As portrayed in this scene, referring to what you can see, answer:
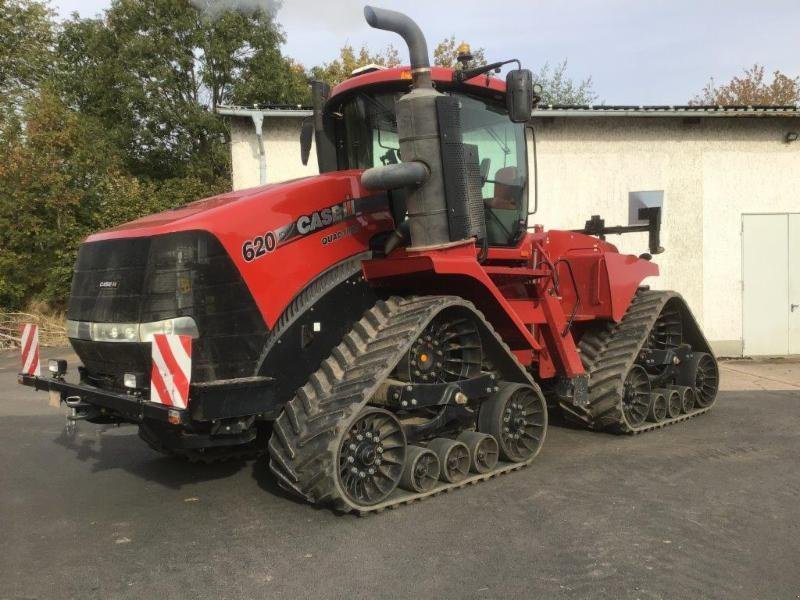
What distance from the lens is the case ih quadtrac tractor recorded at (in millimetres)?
4148

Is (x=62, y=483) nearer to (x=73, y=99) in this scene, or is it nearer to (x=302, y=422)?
(x=302, y=422)

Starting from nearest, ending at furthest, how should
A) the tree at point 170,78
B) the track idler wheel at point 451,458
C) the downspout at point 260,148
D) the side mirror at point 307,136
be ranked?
the track idler wheel at point 451,458 → the side mirror at point 307,136 → the downspout at point 260,148 → the tree at point 170,78

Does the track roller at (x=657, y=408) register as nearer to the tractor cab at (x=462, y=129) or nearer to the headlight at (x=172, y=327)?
the tractor cab at (x=462, y=129)

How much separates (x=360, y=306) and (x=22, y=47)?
2634 cm

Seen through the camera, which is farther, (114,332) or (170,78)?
(170,78)

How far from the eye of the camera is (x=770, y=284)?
1243cm

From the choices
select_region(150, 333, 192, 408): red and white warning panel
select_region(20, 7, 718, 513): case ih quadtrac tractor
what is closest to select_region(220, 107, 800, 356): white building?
select_region(20, 7, 718, 513): case ih quadtrac tractor

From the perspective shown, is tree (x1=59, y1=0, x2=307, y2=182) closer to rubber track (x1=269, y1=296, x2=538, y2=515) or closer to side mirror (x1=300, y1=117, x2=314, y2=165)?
side mirror (x1=300, y1=117, x2=314, y2=165)

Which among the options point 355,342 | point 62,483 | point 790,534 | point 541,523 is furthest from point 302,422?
point 790,534

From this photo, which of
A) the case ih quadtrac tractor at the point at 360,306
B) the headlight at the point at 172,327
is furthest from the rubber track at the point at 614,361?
the headlight at the point at 172,327

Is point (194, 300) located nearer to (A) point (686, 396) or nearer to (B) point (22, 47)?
(A) point (686, 396)

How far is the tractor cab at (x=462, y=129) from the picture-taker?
529 centimetres

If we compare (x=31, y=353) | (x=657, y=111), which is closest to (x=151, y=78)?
(x=657, y=111)

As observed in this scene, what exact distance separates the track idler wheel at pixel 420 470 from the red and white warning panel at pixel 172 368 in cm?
156
